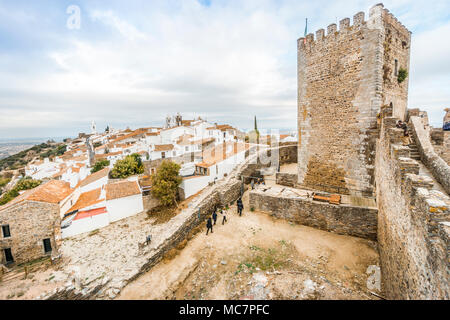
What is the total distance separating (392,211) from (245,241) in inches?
200

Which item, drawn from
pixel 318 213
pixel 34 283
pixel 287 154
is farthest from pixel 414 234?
pixel 287 154

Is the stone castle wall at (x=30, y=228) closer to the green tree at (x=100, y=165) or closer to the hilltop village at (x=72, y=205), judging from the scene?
the hilltop village at (x=72, y=205)

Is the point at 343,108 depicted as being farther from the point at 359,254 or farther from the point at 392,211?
the point at 359,254

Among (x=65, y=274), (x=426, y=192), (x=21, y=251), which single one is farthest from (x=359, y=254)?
(x=21, y=251)

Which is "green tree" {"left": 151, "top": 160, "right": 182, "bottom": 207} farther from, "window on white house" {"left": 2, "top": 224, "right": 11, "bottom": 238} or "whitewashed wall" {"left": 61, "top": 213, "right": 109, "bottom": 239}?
"window on white house" {"left": 2, "top": 224, "right": 11, "bottom": 238}

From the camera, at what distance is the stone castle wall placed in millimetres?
11758

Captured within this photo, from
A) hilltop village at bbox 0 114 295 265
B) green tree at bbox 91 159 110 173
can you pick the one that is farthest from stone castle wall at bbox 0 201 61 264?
green tree at bbox 91 159 110 173

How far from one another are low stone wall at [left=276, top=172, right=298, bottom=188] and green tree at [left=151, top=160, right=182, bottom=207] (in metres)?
9.18

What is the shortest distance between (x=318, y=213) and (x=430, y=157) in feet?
13.8

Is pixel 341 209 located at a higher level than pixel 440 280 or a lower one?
lower

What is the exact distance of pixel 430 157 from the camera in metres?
5.89

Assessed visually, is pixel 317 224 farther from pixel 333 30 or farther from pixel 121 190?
pixel 121 190
